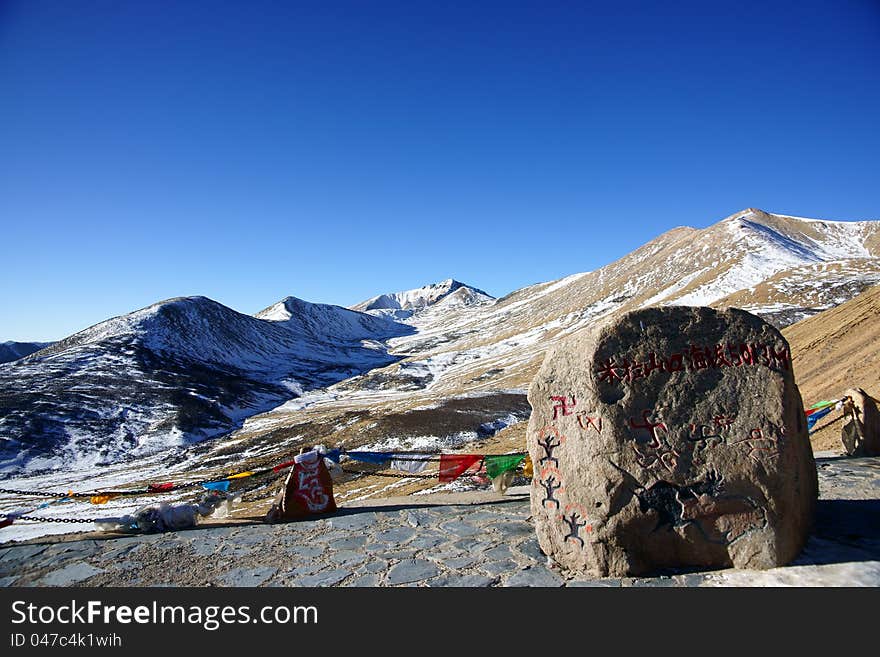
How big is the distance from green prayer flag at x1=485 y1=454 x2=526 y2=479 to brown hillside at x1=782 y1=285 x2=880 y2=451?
10976 mm

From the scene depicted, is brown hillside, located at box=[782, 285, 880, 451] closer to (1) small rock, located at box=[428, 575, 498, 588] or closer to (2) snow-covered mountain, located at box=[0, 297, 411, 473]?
(1) small rock, located at box=[428, 575, 498, 588]

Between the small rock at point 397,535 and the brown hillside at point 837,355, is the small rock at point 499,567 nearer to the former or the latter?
the small rock at point 397,535

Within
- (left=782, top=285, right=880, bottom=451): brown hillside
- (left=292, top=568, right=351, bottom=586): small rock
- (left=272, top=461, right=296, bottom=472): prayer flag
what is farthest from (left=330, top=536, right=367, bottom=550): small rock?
(left=782, top=285, right=880, bottom=451): brown hillside

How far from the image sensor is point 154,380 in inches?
2675

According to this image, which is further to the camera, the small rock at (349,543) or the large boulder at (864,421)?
the large boulder at (864,421)

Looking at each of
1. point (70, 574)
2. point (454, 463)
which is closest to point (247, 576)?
point (70, 574)

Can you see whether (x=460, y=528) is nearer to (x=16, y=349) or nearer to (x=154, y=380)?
(x=154, y=380)

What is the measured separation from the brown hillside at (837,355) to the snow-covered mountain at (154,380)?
47657mm

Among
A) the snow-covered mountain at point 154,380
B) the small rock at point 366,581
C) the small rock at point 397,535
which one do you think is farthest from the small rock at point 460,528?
the snow-covered mountain at point 154,380

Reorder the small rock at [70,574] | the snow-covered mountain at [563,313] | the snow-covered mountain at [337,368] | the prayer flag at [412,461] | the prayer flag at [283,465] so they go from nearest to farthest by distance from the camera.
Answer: the small rock at [70,574]
the prayer flag at [283,465]
the prayer flag at [412,461]
the snow-covered mountain at [563,313]
the snow-covered mountain at [337,368]

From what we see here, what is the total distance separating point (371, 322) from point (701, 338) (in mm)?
187658

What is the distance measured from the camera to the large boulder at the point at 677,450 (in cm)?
482

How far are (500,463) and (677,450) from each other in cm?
475
